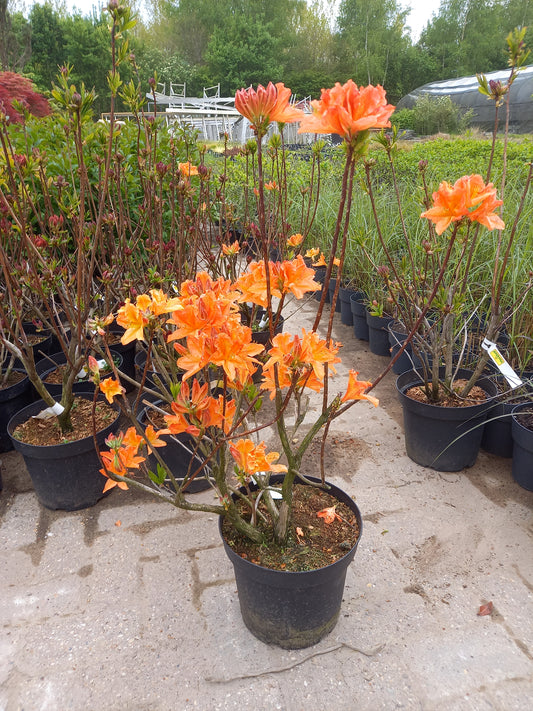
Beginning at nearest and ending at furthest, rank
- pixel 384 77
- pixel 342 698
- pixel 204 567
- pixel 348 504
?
pixel 342 698 < pixel 348 504 < pixel 204 567 < pixel 384 77

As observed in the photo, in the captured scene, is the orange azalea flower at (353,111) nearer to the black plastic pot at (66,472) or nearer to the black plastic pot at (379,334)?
the black plastic pot at (66,472)

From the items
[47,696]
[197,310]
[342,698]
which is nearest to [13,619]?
[47,696]

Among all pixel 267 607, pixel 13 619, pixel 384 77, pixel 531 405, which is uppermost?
pixel 384 77

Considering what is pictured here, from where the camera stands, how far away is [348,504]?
5.46 ft

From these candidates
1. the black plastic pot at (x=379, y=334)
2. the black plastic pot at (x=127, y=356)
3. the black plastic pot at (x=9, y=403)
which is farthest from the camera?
the black plastic pot at (x=379, y=334)

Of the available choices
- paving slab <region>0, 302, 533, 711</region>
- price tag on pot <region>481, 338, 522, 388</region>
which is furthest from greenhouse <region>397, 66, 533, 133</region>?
paving slab <region>0, 302, 533, 711</region>

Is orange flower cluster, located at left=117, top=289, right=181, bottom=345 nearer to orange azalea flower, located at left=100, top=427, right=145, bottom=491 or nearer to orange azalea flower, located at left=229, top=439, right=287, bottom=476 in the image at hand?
orange azalea flower, located at left=100, top=427, right=145, bottom=491

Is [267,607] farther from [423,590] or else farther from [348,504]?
[423,590]

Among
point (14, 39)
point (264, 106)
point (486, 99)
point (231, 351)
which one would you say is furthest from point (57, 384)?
point (14, 39)

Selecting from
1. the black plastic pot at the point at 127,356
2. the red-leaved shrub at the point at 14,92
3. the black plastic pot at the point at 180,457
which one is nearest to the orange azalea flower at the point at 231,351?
the black plastic pot at the point at 180,457

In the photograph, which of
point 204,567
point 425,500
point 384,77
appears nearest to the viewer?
point 204,567

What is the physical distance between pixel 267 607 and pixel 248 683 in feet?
0.71

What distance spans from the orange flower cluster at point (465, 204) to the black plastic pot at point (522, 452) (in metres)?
1.41

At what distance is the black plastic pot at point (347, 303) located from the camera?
4.06 meters
